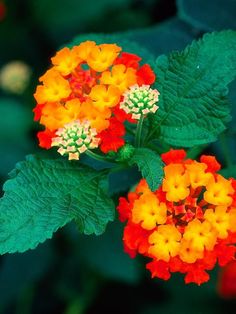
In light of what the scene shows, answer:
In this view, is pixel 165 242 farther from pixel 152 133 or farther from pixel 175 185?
pixel 152 133

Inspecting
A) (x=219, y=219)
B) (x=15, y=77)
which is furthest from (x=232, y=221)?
(x=15, y=77)

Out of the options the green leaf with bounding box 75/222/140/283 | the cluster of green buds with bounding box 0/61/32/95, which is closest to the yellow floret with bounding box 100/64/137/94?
the green leaf with bounding box 75/222/140/283

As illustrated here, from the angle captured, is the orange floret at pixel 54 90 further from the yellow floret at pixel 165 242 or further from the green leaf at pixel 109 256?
the green leaf at pixel 109 256

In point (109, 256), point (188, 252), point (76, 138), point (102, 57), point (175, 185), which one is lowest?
point (109, 256)

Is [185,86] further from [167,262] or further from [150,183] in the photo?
[167,262]

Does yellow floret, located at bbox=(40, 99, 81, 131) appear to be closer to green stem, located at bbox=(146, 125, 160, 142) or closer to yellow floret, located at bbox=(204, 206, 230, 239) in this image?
green stem, located at bbox=(146, 125, 160, 142)

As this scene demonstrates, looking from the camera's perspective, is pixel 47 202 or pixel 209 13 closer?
pixel 47 202

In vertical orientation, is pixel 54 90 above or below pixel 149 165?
above

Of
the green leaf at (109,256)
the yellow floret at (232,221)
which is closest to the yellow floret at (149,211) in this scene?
the yellow floret at (232,221)

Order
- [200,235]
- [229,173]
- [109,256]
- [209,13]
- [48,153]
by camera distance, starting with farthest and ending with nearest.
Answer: [48,153], [109,256], [209,13], [229,173], [200,235]
